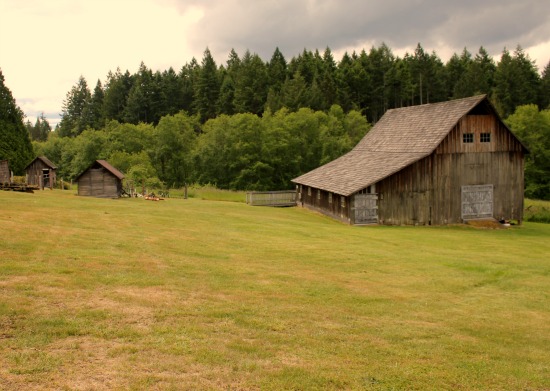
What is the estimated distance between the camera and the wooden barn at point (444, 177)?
115ft

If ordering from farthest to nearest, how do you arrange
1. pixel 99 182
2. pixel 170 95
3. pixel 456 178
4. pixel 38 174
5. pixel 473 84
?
pixel 170 95 < pixel 473 84 < pixel 38 174 < pixel 99 182 < pixel 456 178

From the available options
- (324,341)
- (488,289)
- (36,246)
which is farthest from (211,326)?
(488,289)

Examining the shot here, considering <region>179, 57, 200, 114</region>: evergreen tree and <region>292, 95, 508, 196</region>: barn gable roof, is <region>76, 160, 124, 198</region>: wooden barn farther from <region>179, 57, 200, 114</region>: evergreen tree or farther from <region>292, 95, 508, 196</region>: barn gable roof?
<region>179, 57, 200, 114</region>: evergreen tree

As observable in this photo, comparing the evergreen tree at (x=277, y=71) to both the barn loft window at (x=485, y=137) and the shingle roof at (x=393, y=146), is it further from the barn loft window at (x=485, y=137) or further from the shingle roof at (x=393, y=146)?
the barn loft window at (x=485, y=137)

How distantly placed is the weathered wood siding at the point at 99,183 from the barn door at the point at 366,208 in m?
21.8

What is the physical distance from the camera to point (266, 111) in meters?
77.8

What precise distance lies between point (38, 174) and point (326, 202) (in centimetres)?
3325

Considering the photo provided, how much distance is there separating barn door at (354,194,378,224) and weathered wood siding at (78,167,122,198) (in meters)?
21.8

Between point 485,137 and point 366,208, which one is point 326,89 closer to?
point 485,137

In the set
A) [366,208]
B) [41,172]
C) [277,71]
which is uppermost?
[277,71]

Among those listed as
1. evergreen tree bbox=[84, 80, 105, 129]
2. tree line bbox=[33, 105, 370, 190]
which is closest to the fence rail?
tree line bbox=[33, 105, 370, 190]

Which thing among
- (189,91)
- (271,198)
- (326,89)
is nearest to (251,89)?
(326,89)

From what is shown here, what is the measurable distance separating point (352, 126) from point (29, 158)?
52746 millimetres

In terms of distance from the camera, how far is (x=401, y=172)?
35.3m
